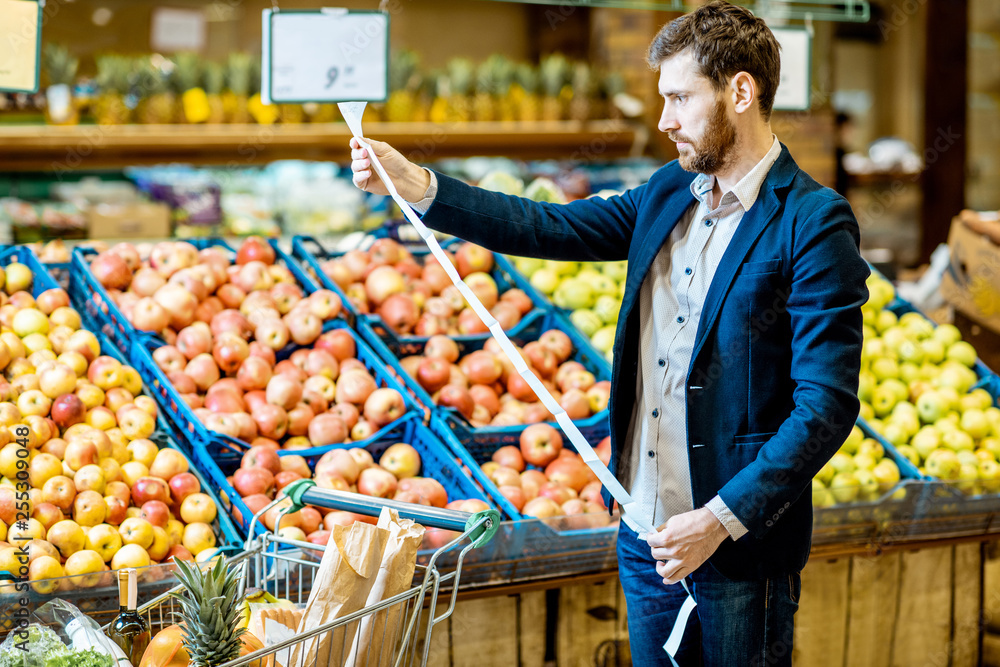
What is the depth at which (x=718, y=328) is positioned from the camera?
1537mm

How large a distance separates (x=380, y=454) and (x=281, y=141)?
3334 mm

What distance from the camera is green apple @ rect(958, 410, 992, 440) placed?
2818 millimetres

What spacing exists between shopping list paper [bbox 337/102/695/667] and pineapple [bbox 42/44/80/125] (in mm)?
4003

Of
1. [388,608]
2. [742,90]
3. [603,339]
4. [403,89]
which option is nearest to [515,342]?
[603,339]

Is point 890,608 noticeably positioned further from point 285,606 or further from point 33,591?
point 33,591

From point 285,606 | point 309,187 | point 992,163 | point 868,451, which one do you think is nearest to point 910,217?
point 992,163

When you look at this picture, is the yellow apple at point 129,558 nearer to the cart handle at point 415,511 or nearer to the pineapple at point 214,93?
the cart handle at point 415,511

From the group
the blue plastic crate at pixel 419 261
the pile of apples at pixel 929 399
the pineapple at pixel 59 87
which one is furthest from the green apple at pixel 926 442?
the pineapple at pixel 59 87

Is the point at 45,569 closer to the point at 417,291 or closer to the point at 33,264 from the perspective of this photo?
the point at 33,264

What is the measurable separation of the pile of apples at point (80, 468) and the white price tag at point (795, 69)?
253 cm

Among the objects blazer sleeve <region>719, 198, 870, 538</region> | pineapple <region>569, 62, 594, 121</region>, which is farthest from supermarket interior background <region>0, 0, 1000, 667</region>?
pineapple <region>569, 62, 594, 121</region>

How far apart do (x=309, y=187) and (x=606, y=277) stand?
2.91m

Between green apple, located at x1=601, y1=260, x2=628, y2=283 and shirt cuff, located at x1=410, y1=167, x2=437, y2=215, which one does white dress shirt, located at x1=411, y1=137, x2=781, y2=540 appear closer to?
shirt cuff, located at x1=410, y1=167, x2=437, y2=215

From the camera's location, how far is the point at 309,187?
5.56 meters
